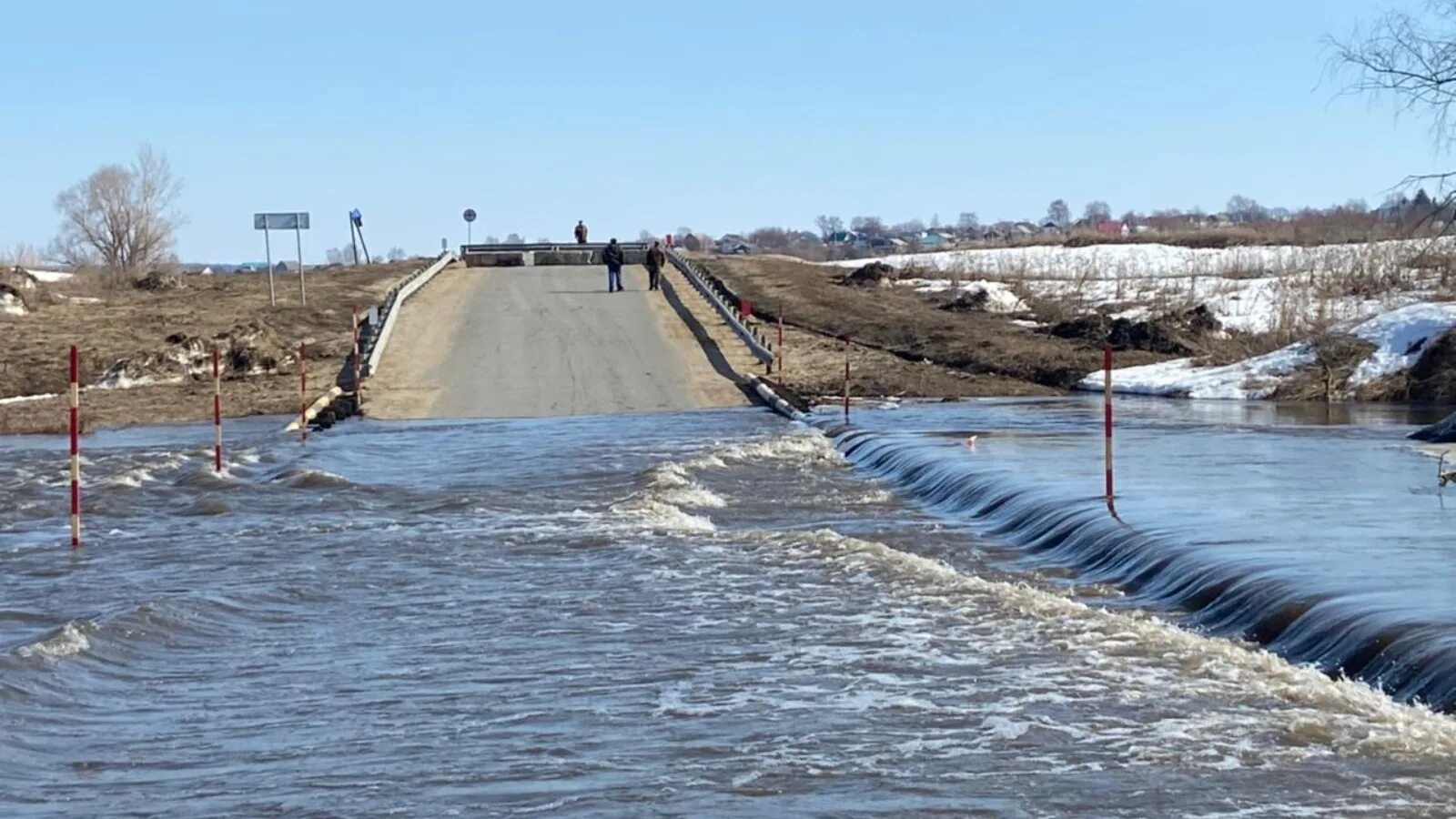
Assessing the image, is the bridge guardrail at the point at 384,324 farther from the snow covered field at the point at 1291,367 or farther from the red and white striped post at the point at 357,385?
the snow covered field at the point at 1291,367

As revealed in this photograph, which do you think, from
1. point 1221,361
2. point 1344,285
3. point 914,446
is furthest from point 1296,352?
point 914,446

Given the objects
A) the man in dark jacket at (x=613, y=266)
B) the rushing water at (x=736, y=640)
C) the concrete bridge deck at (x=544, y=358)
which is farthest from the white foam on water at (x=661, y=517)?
the man in dark jacket at (x=613, y=266)

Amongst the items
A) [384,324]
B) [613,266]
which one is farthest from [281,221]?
[613,266]

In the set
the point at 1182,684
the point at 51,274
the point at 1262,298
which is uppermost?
the point at 51,274

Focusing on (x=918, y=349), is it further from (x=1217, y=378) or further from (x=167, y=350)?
(x=167, y=350)

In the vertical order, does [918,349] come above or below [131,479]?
above

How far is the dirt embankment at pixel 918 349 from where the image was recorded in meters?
36.6

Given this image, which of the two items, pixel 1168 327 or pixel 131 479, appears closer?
pixel 131 479

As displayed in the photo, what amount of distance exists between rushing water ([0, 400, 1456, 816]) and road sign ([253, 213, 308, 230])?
2287 cm

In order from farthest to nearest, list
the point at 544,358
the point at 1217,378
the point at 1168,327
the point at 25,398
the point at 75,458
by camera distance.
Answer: the point at 1168,327 → the point at 544,358 → the point at 25,398 → the point at 1217,378 → the point at 75,458

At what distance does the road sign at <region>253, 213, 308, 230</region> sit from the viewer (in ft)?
150

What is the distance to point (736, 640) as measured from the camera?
12.6 metres

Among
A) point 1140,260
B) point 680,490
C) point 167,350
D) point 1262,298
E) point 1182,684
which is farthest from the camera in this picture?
point 1140,260

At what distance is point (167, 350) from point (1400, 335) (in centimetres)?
2388
